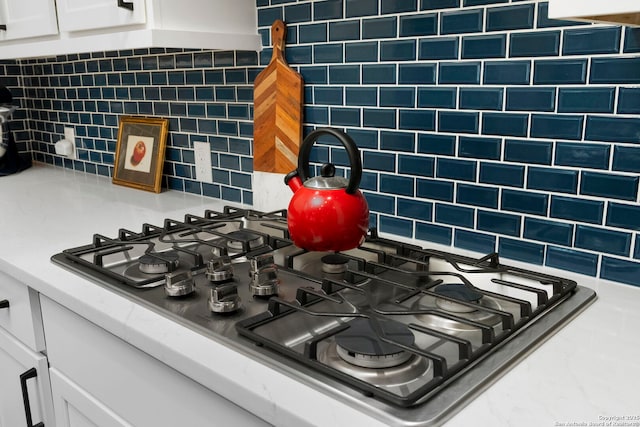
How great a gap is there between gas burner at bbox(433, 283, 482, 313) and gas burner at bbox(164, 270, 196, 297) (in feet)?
1.44

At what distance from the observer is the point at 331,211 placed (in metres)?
1.08

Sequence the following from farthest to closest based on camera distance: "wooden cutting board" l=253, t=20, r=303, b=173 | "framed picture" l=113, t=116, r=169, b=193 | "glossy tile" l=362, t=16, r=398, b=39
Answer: "framed picture" l=113, t=116, r=169, b=193
"wooden cutting board" l=253, t=20, r=303, b=173
"glossy tile" l=362, t=16, r=398, b=39

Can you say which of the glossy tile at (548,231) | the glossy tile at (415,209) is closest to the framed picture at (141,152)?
the glossy tile at (415,209)

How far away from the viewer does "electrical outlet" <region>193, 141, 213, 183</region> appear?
186 cm

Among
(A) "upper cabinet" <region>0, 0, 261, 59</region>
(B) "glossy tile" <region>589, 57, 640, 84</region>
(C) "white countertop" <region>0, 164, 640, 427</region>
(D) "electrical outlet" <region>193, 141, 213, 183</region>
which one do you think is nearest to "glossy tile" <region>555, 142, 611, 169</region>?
(B) "glossy tile" <region>589, 57, 640, 84</region>

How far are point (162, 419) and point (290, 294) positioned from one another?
298 millimetres

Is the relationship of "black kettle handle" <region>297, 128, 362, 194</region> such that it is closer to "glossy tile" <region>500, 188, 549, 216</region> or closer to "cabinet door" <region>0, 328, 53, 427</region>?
"glossy tile" <region>500, 188, 549, 216</region>

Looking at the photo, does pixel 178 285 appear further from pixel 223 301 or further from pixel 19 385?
Result: pixel 19 385

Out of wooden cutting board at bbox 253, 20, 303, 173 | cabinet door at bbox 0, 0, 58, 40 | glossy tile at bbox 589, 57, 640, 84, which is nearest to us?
glossy tile at bbox 589, 57, 640, 84

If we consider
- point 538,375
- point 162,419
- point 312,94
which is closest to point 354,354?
point 538,375

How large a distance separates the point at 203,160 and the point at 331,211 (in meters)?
0.92

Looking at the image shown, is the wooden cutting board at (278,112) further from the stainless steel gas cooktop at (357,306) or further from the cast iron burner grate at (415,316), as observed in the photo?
the cast iron burner grate at (415,316)

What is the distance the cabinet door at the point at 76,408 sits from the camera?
3.51ft

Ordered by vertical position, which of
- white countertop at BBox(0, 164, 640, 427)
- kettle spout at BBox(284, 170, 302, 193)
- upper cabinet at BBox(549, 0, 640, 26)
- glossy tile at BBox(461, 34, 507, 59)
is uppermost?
upper cabinet at BBox(549, 0, 640, 26)
